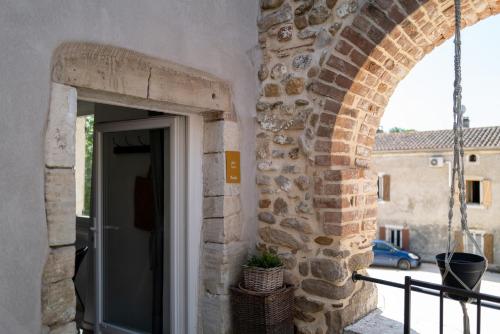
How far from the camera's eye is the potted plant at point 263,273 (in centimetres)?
265

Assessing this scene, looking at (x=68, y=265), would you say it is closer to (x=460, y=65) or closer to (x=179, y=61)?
(x=179, y=61)

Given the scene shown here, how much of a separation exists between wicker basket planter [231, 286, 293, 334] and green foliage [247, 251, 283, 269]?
0.54ft

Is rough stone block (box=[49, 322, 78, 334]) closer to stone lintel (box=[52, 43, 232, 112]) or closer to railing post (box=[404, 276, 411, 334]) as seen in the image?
stone lintel (box=[52, 43, 232, 112])

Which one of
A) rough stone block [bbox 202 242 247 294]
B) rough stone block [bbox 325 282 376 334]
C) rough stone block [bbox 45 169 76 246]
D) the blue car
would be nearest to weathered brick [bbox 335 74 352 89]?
rough stone block [bbox 202 242 247 294]

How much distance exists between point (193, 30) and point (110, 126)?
1177 mm

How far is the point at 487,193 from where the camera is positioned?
56.6 feet

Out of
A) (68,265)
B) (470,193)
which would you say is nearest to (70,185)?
(68,265)

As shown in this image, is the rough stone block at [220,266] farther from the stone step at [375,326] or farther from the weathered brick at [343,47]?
the weathered brick at [343,47]

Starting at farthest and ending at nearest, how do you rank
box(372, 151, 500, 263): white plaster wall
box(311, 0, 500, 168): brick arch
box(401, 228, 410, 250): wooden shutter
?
box(401, 228, 410, 250): wooden shutter, box(372, 151, 500, 263): white plaster wall, box(311, 0, 500, 168): brick arch

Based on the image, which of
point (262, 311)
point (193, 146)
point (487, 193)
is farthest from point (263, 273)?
point (487, 193)

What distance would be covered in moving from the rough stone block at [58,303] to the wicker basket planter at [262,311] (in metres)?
1.09

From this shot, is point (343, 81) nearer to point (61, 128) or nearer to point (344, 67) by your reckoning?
point (344, 67)

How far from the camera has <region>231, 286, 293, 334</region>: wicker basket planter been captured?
8.41ft

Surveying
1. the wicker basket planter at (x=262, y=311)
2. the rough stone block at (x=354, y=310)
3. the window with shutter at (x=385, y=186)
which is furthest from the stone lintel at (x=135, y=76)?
the window with shutter at (x=385, y=186)
